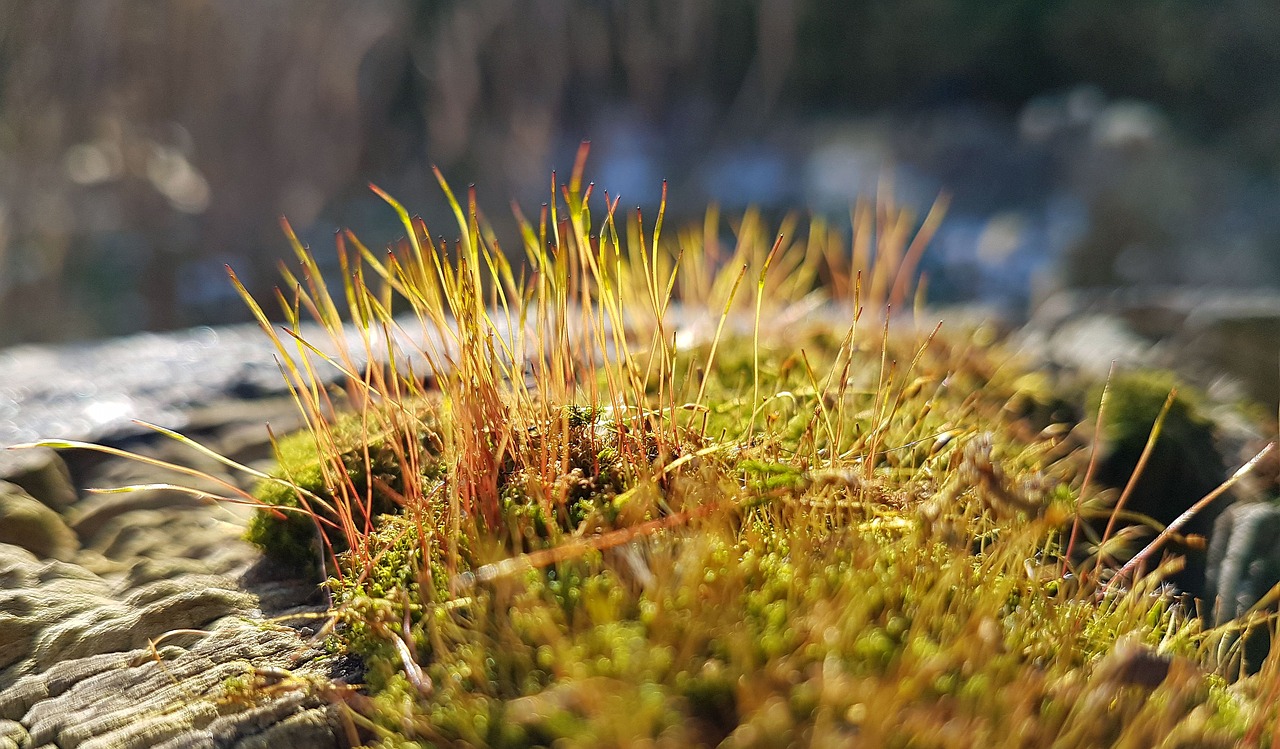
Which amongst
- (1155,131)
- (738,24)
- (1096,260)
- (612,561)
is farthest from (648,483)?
(738,24)

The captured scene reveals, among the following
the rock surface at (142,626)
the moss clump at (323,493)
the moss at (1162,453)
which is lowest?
the moss at (1162,453)

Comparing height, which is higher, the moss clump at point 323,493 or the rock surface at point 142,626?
the moss clump at point 323,493

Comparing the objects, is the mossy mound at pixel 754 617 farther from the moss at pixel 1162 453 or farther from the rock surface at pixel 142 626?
the moss at pixel 1162 453

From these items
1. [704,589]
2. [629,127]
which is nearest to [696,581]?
[704,589]

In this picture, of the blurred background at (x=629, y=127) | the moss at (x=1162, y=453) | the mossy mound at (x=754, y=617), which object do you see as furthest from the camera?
the blurred background at (x=629, y=127)

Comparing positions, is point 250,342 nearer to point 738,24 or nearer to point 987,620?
point 987,620

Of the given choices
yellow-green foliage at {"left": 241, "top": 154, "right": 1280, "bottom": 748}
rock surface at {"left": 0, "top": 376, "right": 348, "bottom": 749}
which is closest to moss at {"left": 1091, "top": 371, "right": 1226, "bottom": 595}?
yellow-green foliage at {"left": 241, "top": 154, "right": 1280, "bottom": 748}

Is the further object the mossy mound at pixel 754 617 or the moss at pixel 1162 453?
the moss at pixel 1162 453

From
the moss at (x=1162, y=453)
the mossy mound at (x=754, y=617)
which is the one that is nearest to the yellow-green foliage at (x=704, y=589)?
the mossy mound at (x=754, y=617)

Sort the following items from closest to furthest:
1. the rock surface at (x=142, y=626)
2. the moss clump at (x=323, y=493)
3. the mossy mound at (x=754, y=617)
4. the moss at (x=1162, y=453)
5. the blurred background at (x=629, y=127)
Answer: the mossy mound at (x=754, y=617) < the rock surface at (x=142, y=626) < the moss clump at (x=323, y=493) < the moss at (x=1162, y=453) < the blurred background at (x=629, y=127)
